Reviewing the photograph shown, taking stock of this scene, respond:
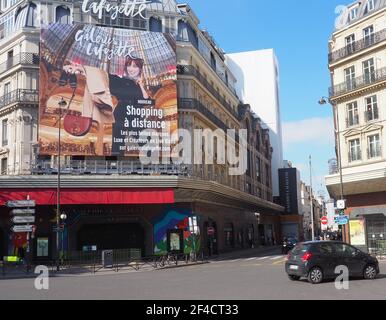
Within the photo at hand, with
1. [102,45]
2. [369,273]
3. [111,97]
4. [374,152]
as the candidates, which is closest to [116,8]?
[102,45]

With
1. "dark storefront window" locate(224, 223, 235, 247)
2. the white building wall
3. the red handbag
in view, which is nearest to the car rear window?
the red handbag

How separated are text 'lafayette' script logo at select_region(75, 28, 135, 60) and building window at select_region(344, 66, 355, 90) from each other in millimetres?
17033

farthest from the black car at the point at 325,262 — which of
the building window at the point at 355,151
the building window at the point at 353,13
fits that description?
the building window at the point at 353,13

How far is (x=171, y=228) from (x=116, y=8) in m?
18.2

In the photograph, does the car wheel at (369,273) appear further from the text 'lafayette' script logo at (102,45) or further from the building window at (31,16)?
the building window at (31,16)

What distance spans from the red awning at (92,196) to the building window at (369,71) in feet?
55.8

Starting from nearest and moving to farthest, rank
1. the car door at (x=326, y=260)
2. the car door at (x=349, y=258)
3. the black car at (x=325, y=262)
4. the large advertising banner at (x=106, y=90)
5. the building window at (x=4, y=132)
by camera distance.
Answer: the black car at (x=325, y=262) < the car door at (x=326, y=260) < the car door at (x=349, y=258) < the large advertising banner at (x=106, y=90) < the building window at (x=4, y=132)

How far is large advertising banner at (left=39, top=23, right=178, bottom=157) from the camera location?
3631 centimetres

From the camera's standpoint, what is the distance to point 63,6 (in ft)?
130

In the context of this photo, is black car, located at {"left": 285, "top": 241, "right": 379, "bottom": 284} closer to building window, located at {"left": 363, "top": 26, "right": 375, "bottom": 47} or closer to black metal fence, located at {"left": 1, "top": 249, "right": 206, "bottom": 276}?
black metal fence, located at {"left": 1, "top": 249, "right": 206, "bottom": 276}

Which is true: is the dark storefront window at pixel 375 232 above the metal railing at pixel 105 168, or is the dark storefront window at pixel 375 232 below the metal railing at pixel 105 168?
below

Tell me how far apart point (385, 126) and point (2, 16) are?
104 ft

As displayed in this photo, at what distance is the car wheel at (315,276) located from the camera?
55.9 feet
